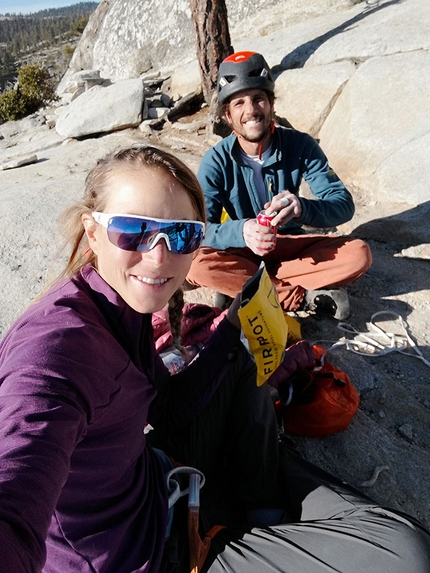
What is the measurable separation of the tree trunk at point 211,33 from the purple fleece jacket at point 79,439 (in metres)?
7.46

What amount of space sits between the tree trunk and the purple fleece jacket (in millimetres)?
7460

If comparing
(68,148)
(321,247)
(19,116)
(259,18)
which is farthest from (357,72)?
(19,116)

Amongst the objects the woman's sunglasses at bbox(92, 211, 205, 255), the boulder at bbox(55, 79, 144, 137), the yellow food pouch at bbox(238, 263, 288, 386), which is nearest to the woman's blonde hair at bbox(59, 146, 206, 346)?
the woman's sunglasses at bbox(92, 211, 205, 255)

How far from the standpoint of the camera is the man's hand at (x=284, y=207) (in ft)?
10.4

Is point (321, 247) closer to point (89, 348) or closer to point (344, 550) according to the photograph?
point (344, 550)

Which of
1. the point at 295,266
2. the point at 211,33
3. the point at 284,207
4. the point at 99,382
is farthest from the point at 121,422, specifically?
the point at 211,33

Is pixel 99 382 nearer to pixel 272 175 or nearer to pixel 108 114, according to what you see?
pixel 272 175

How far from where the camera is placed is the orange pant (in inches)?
148

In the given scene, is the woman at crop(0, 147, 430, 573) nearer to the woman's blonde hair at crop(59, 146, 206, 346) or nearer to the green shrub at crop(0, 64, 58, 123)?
the woman's blonde hair at crop(59, 146, 206, 346)

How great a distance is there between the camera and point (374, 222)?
5262mm

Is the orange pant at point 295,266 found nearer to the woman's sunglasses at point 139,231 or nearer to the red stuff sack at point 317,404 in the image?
the red stuff sack at point 317,404

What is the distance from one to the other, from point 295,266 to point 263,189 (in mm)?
678

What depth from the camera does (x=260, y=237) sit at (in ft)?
10.4

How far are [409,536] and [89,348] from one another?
1.28 m
